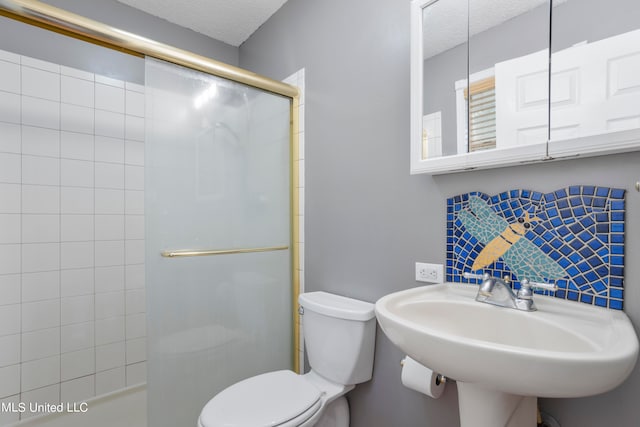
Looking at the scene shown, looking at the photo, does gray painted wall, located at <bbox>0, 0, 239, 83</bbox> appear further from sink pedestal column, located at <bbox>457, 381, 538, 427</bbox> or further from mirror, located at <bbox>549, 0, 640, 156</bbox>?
sink pedestal column, located at <bbox>457, 381, 538, 427</bbox>

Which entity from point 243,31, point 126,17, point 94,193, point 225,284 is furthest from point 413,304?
point 126,17

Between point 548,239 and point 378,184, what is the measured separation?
0.67m

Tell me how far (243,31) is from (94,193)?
58.1 inches

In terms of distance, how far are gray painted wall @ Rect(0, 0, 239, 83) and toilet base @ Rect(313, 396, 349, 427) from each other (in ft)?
7.44

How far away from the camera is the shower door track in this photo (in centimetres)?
109

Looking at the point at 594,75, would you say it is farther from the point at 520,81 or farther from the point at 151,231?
the point at 151,231

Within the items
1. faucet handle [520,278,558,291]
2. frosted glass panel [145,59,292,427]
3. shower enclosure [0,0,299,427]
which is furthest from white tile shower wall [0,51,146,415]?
faucet handle [520,278,558,291]

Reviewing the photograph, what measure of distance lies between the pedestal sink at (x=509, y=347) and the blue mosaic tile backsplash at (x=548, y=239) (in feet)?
0.21

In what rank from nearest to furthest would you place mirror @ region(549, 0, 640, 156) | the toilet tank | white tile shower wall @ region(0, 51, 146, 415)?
mirror @ region(549, 0, 640, 156) → the toilet tank → white tile shower wall @ region(0, 51, 146, 415)

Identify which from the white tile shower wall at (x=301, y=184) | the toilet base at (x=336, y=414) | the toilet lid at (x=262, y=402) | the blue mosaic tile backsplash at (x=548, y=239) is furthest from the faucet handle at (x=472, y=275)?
the white tile shower wall at (x=301, y=184)

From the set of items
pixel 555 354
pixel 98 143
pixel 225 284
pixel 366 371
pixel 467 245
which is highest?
pixel 98 143

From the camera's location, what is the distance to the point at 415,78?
1.21m

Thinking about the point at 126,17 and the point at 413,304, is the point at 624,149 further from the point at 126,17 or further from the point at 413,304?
the point at 126,17

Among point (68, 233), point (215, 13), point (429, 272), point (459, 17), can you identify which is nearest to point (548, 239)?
point (429, 272)
